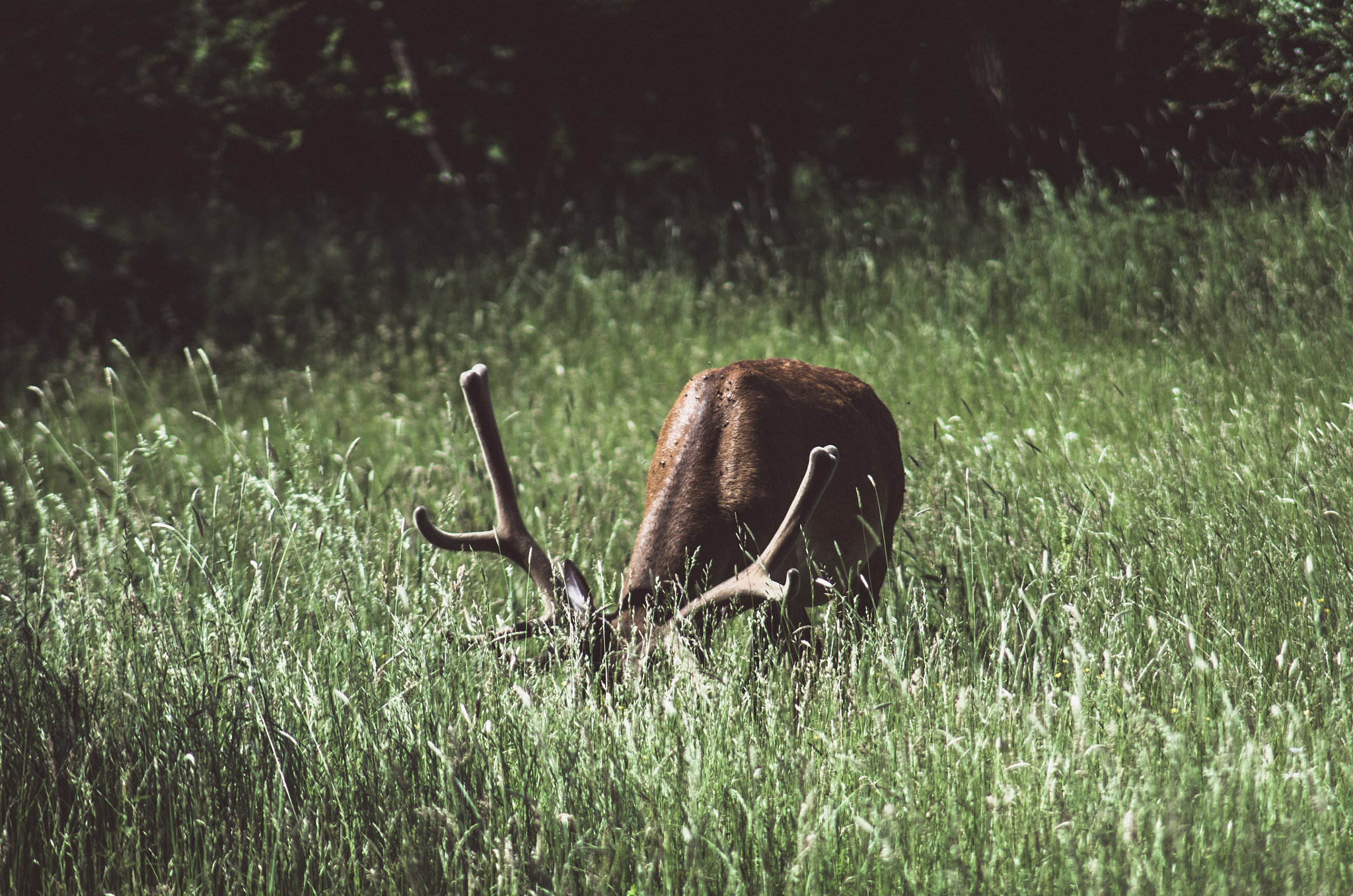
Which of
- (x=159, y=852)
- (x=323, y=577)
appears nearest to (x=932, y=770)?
(x=159, y=852)

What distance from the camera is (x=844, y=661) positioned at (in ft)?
10.4

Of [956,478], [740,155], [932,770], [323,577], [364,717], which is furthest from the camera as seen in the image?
[740,155]

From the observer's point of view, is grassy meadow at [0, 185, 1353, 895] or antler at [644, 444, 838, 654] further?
antler at [644, 444, 838, 654]

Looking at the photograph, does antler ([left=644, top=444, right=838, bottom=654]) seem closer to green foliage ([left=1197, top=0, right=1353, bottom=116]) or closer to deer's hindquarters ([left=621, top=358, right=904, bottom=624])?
deer's hindquarters ([left=621, top=358, right=904, bottom=624])

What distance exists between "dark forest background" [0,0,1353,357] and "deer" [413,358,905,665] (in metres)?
3.29

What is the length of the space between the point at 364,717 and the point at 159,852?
0.55 m

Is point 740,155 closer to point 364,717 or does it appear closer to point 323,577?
point 323,577

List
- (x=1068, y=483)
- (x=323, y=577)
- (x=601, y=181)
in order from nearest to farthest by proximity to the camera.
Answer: (x=323, y=577)
(x=1068, y=483)
(x=601, y=181)

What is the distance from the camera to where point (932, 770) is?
2.17 metres

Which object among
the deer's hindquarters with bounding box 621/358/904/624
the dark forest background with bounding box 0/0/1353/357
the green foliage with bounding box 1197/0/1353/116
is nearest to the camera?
the deer's hindquarters with bounding box 621/358/904/624

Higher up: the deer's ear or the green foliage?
the green foliage

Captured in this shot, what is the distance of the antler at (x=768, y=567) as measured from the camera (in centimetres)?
287

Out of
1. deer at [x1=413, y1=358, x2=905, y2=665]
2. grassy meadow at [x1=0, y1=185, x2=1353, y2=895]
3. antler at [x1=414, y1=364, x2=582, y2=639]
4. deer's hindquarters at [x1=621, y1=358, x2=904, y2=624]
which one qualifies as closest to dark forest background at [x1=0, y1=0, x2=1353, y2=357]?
grassy meadow at [x1=0, y1=185, x2=1353, y2=895]

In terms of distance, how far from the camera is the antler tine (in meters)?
3.09
